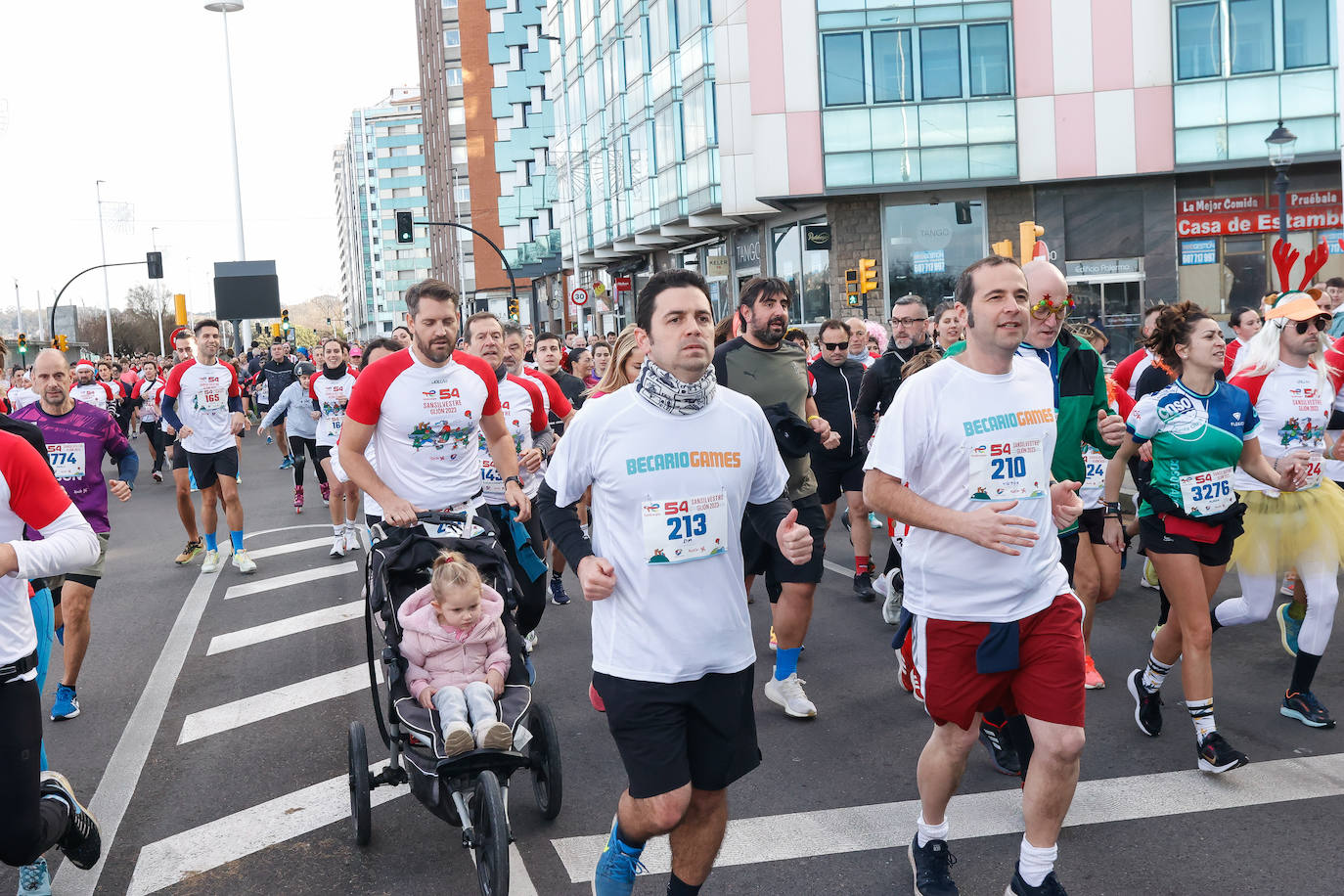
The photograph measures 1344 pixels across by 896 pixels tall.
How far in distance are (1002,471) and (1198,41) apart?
3000 centimetres

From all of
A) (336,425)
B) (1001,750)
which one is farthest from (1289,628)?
(336,425)

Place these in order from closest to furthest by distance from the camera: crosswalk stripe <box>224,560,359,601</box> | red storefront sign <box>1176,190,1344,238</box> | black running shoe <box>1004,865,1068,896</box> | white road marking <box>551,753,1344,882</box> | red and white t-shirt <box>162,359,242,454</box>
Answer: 1. black running shoe <box>1004,865,1068,896</box>
2. white road marking <box>551,753,1344,882</box>
3. crosswalk stripe <box>224,560,359,601</box>
4. red and white t-shirt <box>162,359,242,454</box>
5. red storefront sign <box>1176,190,1344,238</box>

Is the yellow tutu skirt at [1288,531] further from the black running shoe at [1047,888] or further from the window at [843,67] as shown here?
the window at [843,67]

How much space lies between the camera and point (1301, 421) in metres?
6.27

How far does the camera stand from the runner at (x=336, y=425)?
12227 millimetres

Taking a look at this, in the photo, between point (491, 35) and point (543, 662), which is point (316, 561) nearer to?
point (543, 662)

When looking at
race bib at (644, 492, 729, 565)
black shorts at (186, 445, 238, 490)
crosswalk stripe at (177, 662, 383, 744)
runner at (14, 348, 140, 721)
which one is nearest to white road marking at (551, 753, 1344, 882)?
race bib at (644, 492, 729, 565)

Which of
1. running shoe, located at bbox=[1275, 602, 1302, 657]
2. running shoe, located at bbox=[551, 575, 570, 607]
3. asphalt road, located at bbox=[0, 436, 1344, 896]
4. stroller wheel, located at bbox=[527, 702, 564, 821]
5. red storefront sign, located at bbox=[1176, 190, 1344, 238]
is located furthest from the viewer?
red storefront sign, located at bbox=[1176, 190, 1344, 238]

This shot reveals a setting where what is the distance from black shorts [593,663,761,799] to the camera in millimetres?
3586

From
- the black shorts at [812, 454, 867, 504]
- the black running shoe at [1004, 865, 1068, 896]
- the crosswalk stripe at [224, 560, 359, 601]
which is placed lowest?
the crosswalk stripe at [224, 560, 359, 601]

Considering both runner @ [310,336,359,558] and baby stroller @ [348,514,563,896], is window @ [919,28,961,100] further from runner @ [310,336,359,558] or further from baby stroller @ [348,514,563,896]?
baby stroller @ [348,514,563,896]

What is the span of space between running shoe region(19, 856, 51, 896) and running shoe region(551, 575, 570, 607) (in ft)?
18.0

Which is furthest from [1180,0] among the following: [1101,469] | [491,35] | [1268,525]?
[491,35]

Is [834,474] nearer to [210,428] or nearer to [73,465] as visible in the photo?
[73,465]
